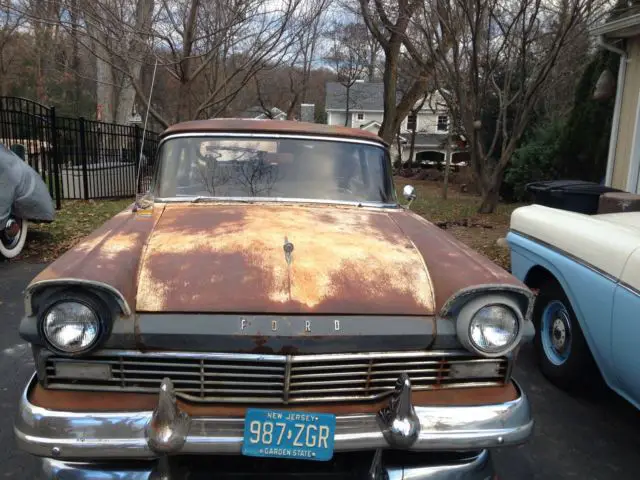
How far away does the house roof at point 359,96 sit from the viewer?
166 ft

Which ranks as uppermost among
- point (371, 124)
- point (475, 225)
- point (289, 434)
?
point (371, 124)

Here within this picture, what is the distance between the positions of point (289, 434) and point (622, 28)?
8687mm

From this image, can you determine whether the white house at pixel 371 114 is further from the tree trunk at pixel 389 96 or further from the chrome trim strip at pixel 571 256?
the chrome trim strip at pixel 571 256

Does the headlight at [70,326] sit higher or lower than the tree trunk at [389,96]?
lower

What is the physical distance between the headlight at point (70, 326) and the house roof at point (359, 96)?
4921cm

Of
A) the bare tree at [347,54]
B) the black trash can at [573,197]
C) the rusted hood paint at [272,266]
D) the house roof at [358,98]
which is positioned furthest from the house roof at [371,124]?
the rusted hood paint at [272,266]

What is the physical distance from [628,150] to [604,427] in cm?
667

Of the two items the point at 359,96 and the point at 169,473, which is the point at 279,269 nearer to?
the point at 169,473

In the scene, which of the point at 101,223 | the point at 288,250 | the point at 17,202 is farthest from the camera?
the point at 101,223

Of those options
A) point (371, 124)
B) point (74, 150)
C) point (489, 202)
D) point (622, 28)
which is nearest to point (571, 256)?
point (622, 28)

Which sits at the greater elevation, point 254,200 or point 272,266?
point 254,200

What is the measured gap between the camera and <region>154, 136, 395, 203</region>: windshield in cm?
342

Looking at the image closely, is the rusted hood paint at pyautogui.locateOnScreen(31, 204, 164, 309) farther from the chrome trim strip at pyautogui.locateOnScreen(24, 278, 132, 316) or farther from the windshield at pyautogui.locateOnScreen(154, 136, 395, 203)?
the windshield at pyautogui.locateOnScreen(154, 136, 395, 203)

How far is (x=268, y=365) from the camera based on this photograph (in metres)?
2.09
